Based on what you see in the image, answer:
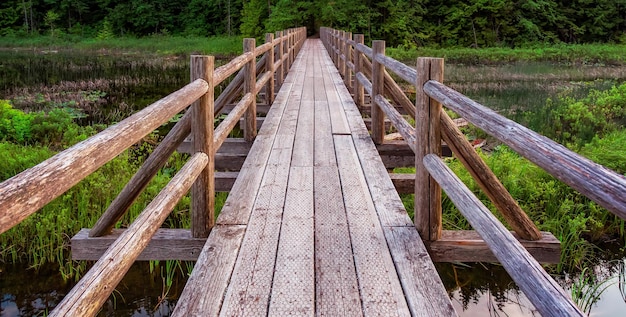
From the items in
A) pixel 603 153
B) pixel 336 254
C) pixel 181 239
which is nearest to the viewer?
pixel 336 254

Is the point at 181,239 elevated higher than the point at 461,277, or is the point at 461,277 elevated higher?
the point at 181,239

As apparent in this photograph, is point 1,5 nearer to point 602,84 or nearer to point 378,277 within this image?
point 602,84

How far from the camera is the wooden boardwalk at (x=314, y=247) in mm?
2704

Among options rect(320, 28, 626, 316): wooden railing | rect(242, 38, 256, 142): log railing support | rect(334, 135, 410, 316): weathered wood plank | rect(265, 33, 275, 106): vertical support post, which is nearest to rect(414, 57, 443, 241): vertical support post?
rect(320, 28, 626, 316): wooden railing

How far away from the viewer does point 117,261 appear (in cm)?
220

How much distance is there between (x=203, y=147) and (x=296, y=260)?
1060 mm

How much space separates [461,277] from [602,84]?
17111 mm

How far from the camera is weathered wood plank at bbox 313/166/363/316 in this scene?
8.86 ft

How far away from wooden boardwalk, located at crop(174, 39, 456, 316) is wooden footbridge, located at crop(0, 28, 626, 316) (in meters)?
0.01

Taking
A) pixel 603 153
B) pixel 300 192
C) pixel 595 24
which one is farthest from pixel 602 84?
pixel 595 24

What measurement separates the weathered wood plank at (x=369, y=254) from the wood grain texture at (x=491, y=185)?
0.66m

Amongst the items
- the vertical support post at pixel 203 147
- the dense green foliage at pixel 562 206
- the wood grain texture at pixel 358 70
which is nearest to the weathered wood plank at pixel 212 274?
the vertical support post at pixel 203 147

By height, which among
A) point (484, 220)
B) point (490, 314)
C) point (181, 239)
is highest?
point (484, 220)

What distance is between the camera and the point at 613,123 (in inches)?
474
